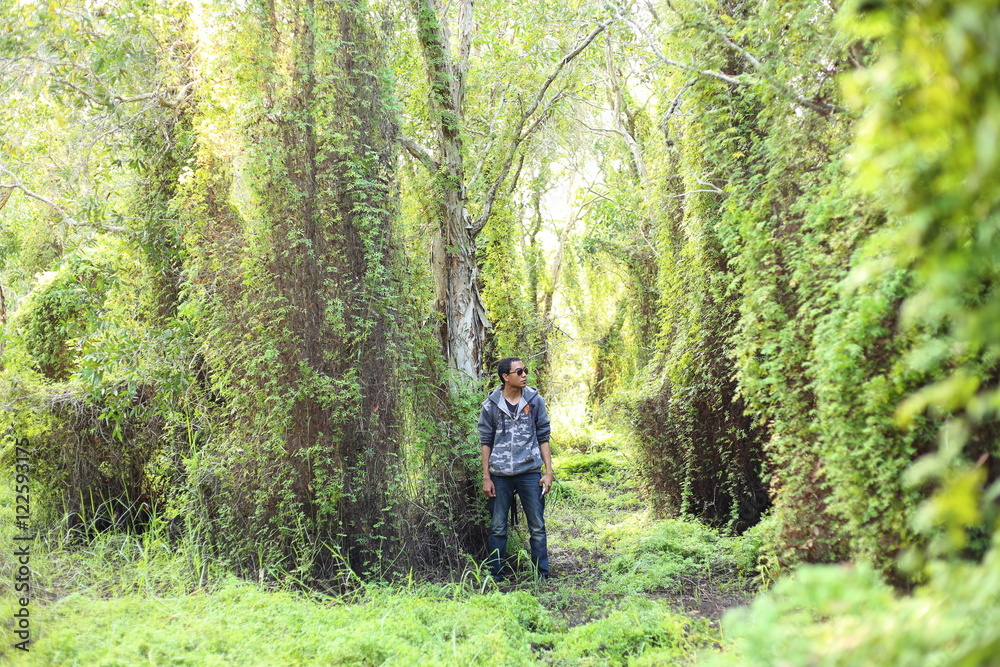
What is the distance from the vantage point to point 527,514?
20.4 ft

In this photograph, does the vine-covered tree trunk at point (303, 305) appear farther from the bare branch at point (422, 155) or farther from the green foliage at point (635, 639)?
the green foliage at point (635, 639)

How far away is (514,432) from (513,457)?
0.73ft

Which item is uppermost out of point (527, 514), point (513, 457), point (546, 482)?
point (513, 457)

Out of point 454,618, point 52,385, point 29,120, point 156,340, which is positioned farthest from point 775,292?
point 29,120

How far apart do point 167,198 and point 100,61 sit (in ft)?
4.65

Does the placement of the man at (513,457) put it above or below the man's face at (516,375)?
below

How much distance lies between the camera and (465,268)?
763 centimetres

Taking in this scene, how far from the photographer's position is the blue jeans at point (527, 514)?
6090 mm

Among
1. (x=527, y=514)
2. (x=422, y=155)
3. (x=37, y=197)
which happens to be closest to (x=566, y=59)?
(x=422, y=155)

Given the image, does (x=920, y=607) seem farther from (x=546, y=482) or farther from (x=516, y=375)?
(x=546, y=482)

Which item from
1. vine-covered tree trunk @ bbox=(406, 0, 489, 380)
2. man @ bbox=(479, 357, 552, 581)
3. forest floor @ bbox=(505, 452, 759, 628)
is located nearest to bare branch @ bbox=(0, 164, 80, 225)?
vine-covered tree trunk @ bbox=(406, 0, 489, 380)

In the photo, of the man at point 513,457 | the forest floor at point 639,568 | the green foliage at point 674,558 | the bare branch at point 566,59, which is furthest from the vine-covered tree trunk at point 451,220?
the green foliage at point 674,558

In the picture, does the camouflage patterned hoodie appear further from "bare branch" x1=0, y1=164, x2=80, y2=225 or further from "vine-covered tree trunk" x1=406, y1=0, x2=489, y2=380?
"bare branch" x1=0, y1=164, x2=80, y2=225

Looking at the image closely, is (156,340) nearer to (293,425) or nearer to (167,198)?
(167,198)
